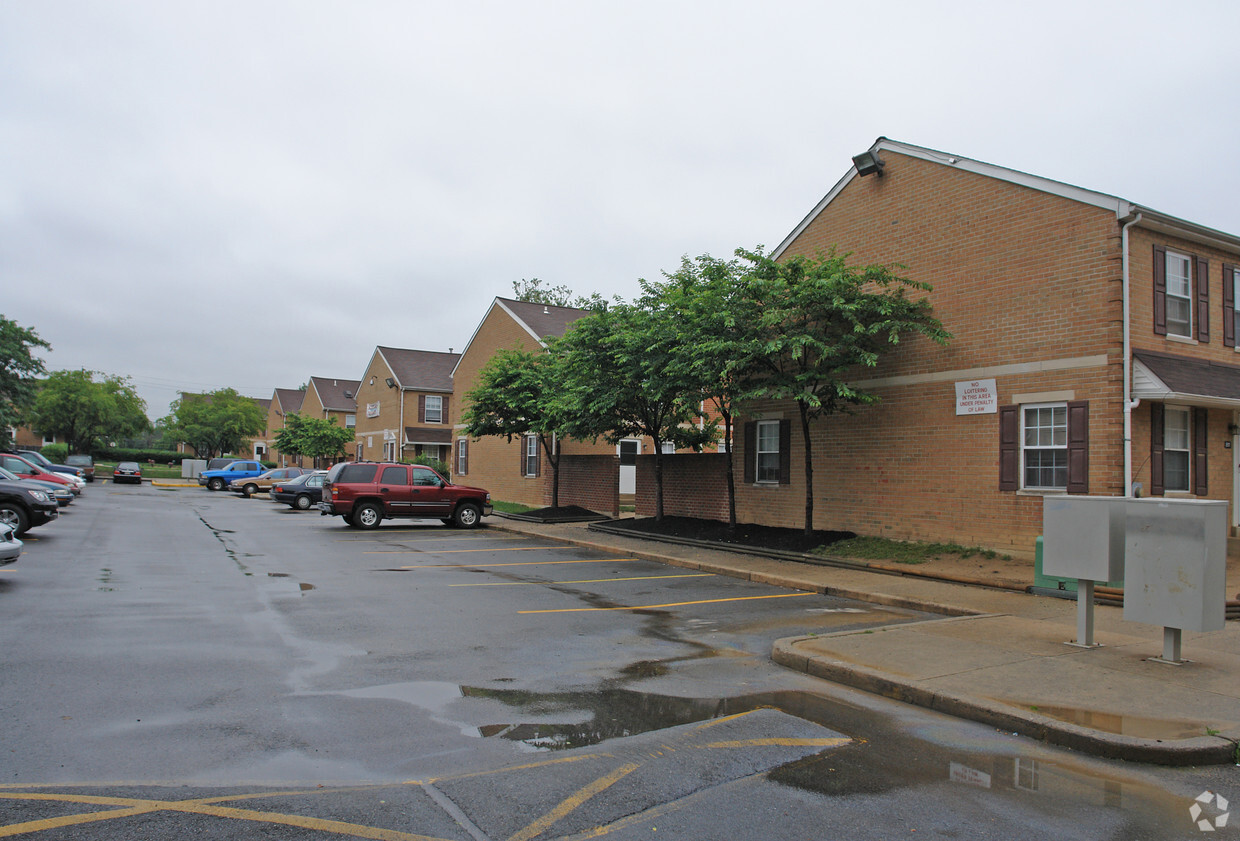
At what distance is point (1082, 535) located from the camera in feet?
25.8

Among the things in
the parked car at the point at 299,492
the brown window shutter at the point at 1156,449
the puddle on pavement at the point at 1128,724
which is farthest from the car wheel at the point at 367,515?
the puddle on pavement at the point at 1128,724

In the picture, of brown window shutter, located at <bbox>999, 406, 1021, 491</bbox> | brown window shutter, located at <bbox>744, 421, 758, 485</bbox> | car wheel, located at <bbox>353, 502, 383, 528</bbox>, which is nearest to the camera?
brown window shutter, located at <bbox>999, 406, 1021, 491</bbox>

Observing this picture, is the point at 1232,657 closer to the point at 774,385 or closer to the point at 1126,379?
the point at 1126,379

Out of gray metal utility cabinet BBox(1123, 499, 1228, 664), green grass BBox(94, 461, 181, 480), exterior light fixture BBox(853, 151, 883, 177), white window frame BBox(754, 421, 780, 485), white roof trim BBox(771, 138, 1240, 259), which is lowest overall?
green grass BBox(94, 461, 181, 480)

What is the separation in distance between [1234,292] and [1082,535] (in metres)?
10.0

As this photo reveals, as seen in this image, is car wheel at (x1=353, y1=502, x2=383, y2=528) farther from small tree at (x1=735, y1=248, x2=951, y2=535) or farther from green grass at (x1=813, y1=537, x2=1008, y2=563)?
green grass at (x1=813, y1=537, x2=1008, y2=563)

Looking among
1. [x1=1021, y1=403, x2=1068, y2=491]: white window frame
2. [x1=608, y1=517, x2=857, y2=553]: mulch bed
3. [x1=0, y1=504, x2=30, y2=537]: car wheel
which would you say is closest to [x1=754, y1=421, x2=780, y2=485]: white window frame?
[x1=608, y1=517, x2=857, y2=553]: mulch bed

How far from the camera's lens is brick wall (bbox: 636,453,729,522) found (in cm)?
2058

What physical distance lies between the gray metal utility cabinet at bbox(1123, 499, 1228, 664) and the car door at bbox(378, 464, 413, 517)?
18.3m

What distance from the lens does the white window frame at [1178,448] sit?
13188 millimetres

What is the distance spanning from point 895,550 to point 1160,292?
6140 millimetres

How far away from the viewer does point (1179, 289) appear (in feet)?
44.7

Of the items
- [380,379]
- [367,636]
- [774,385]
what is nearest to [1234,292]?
[774,385]

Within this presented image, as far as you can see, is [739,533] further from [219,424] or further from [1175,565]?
[219,424]
